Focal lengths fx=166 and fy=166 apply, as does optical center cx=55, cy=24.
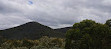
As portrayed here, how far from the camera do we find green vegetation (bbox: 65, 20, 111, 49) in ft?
47.3

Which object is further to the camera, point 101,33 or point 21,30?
point 21,30

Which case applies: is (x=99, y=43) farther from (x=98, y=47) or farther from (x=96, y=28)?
(x=96, y=28)

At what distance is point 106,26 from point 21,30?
79939mm

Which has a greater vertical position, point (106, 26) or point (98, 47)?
point (106, 26)

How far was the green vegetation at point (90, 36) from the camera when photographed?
14.4 meters

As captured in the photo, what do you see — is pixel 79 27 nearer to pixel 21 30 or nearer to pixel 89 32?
pixel 89 32

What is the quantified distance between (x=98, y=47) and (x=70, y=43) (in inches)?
102

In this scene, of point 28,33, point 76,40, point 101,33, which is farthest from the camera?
point 28,33

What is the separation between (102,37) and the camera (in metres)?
14.5

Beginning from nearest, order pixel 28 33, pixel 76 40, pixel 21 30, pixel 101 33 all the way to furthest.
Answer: pixel 101 33, pixel 76 40, pixel 28 33, pixel 21 30

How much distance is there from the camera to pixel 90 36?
48.3ft

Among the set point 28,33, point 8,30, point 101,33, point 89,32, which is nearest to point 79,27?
point 89,32

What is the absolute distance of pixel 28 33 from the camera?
83.0 m

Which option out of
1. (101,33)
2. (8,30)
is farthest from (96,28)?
(8,30)
